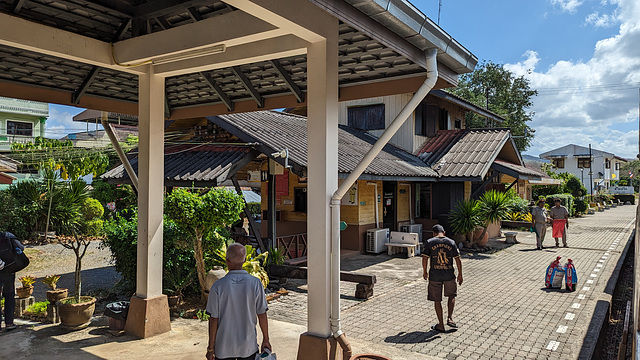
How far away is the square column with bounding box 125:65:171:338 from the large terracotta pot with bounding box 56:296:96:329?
836 millimetres

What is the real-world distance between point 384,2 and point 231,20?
5.22 feet

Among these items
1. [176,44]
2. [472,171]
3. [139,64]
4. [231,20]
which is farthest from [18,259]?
[472,171]

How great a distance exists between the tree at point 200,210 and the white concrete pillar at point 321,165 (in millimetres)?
3137

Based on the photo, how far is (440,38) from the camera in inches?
191

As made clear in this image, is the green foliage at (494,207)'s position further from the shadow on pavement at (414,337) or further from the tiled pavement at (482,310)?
the shadow on pavement at (414,337)

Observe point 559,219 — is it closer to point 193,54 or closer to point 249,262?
point 249,262

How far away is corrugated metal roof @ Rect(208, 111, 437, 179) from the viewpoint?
10805mm

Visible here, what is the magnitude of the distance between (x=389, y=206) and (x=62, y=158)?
42.1 feet

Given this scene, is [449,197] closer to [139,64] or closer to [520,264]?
[520,264]

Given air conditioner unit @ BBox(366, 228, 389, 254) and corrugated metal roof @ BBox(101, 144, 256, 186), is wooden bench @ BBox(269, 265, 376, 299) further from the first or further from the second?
air conditioner unit @ BBox(366, 228, 389, 254)

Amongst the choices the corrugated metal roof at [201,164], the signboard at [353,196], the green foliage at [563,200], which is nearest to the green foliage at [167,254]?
the corrugated metal roof at [201,164]

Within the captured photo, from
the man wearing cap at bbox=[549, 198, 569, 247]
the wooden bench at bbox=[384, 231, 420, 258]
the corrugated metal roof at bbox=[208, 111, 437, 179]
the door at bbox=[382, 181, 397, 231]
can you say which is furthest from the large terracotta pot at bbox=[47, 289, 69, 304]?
the man wearing cap at bbox=[549, 198, 569, 247]

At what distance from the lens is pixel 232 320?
356 cm

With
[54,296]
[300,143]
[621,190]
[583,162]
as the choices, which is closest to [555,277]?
[300,143]
